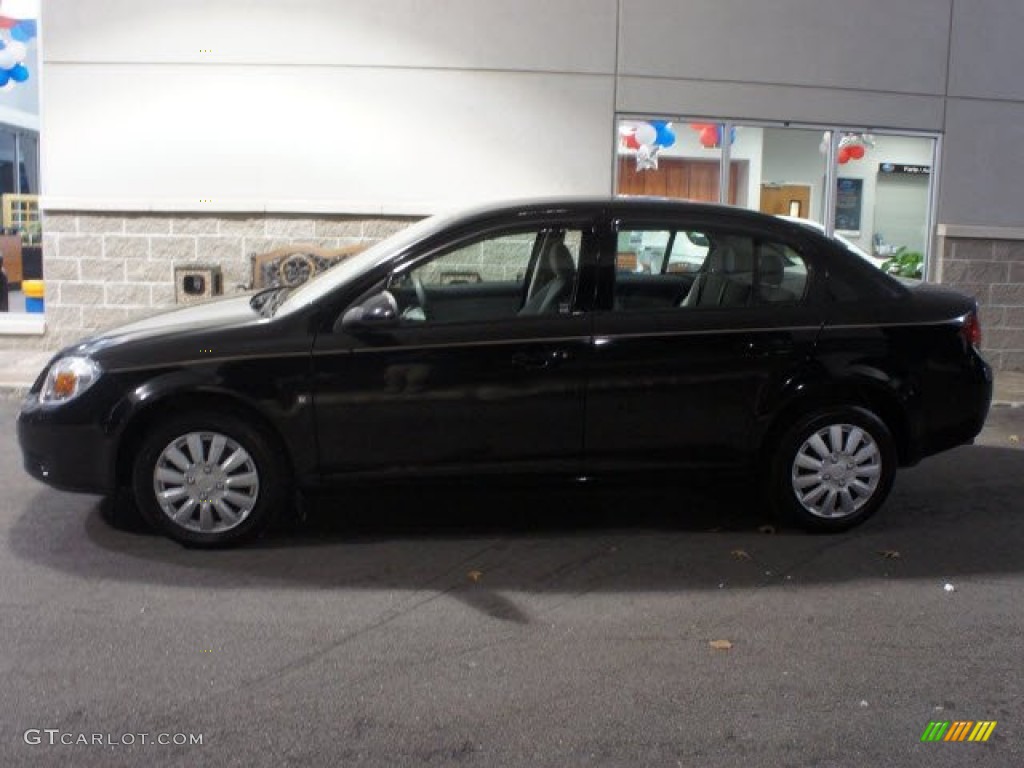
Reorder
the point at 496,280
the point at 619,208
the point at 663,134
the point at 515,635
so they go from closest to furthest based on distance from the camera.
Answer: the point at 515,635 < the point at 619,208 < the point at 496,280 < the point at 663,134

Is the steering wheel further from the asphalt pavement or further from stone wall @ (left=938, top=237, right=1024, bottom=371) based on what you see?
stone wall @ (left=938, top=237, right=1024, bottom=371)

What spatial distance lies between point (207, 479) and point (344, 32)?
21.0ft

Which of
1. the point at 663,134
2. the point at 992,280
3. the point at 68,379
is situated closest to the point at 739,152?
the point at 663,134

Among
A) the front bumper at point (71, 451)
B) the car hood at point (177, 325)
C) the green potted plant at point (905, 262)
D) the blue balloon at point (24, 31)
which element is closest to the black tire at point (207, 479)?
the front bumper at point (71, 451)

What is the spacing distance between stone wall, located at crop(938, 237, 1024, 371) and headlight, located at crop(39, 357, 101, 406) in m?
8.94

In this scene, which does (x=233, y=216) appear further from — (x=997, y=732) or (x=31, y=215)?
(x=997, y=732)

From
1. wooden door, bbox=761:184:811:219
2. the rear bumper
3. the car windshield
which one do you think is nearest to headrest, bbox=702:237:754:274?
the rear bumper

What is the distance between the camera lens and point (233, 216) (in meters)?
10.7

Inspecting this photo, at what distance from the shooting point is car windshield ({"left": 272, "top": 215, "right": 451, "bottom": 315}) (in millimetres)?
5582

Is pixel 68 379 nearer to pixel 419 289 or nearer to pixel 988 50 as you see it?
pixel 419 289

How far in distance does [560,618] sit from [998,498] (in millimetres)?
3402

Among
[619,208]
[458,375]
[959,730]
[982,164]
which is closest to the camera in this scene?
[959,730]

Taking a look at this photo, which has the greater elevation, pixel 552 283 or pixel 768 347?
pixel 552 283

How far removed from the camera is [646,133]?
1111cm
